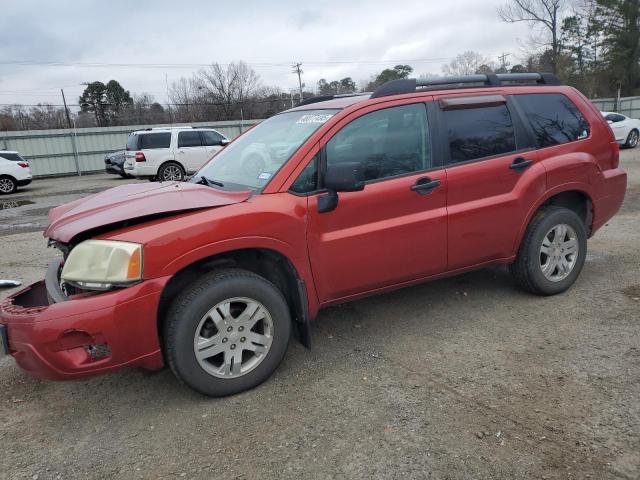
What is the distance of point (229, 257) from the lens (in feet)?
10.3

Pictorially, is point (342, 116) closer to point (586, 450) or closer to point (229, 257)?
point (229, 257)

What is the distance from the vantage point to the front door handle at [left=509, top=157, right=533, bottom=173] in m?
A: 3.98

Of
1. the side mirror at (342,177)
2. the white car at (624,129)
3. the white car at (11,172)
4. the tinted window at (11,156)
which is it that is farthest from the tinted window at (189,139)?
the white car at (624,129)

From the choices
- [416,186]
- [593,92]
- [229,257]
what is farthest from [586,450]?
[593,92]

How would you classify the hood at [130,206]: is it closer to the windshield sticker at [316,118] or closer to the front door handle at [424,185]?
the windshield sticker at [316,118]

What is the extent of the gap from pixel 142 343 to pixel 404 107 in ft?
7.95

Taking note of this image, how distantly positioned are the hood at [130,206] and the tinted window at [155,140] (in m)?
13.8

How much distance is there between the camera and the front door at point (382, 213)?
10.9 feet

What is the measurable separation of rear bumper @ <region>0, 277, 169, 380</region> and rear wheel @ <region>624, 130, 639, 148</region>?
2095 centimetres

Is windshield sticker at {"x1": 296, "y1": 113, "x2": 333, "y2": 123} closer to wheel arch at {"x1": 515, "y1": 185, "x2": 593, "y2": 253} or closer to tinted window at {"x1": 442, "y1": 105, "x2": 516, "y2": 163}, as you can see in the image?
tinted window at {"x1": 442, "y1": 105, "x2": 516, "y2": 163}

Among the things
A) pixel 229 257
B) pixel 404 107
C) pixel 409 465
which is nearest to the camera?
pixel 409 465

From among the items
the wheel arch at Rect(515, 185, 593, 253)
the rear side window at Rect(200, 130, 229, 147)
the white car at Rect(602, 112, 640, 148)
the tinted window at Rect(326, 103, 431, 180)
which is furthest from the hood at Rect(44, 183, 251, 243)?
the white car at Rect(602, 112, 640, 148)

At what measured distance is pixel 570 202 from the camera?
456 centimetres

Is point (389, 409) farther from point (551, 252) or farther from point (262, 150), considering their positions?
point (551, 252)
